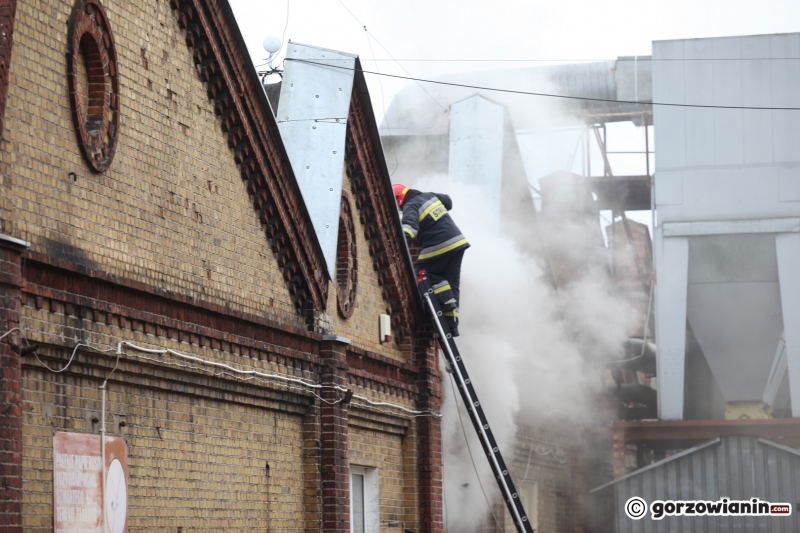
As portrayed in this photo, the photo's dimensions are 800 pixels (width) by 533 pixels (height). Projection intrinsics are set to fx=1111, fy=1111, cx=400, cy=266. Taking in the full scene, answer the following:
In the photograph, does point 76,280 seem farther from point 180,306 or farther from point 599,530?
point 599,530

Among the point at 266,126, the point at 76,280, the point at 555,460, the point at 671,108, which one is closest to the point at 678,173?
the point at 671,108

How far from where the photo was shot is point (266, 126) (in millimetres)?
10055

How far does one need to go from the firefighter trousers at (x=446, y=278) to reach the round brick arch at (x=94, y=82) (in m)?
6.02

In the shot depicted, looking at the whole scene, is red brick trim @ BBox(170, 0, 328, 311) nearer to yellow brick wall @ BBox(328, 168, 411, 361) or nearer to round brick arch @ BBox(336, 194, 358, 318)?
round brick arch @ BBox(336, 194, 358, 318)

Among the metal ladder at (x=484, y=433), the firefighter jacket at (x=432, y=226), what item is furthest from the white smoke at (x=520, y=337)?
the firefighter jacket at (x=432, y=226)

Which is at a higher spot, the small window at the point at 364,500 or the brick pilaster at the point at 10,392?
the brick pilaster at the point at 10,392

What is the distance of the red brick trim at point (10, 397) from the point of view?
6.15m

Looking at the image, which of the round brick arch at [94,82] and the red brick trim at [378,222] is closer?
the round brick arch at [94,82]

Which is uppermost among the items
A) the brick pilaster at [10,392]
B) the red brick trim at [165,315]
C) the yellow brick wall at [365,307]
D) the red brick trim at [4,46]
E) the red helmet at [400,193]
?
the red helmet at [400,193]

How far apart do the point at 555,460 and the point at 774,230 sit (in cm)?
593

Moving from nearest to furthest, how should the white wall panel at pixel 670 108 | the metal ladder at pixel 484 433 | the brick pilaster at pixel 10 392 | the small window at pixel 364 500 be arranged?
1. the brick pilaster at pixel 10 392
2. the small window at pixel 364 500
3. the metal ladder at pixel 484 433
4. the white wall panel at pixel 670 108

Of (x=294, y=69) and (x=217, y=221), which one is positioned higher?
(x=294, y=69)

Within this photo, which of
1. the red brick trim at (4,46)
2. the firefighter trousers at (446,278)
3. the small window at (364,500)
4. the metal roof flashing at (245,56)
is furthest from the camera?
the firefighter trousers at (446,278)

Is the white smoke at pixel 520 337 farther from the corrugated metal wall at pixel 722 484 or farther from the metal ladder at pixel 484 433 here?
the metal ladder at pixel 484 433
